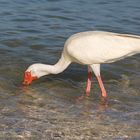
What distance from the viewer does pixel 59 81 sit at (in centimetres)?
1126

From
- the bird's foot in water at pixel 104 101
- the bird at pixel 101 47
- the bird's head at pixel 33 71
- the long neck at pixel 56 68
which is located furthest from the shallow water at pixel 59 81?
the bird at pixel 101 47

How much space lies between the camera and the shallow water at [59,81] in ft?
27.4

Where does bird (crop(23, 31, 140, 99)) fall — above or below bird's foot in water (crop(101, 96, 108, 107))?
above

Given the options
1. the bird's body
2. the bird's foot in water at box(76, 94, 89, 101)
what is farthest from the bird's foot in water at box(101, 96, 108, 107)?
the bird's body

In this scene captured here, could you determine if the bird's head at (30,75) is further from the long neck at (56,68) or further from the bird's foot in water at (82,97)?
the bird's foot in water at (82,97)

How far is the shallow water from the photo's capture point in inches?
329

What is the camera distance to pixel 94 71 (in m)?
10.5

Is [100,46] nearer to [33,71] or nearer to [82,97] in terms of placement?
[82,97]

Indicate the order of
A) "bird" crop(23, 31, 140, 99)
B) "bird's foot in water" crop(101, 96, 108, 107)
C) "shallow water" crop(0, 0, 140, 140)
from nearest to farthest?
"shallow water" crop(0, 0, 140, 140), "bird's foot in water" crop(101, 96, 108, 107), "bird" crop(23, 31, 140, 99)

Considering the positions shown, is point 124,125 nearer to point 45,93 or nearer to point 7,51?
point 45,93

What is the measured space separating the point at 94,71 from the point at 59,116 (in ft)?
5.98

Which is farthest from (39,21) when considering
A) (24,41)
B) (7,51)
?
(7,51)

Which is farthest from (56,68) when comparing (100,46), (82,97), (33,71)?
(100,46)

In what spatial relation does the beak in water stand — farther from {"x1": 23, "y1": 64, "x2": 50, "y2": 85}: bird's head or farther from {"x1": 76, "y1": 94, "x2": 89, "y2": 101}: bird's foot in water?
{"x1": 76, "y1": 94, "x2": 89, "y2": 101}: bird's foot in water
